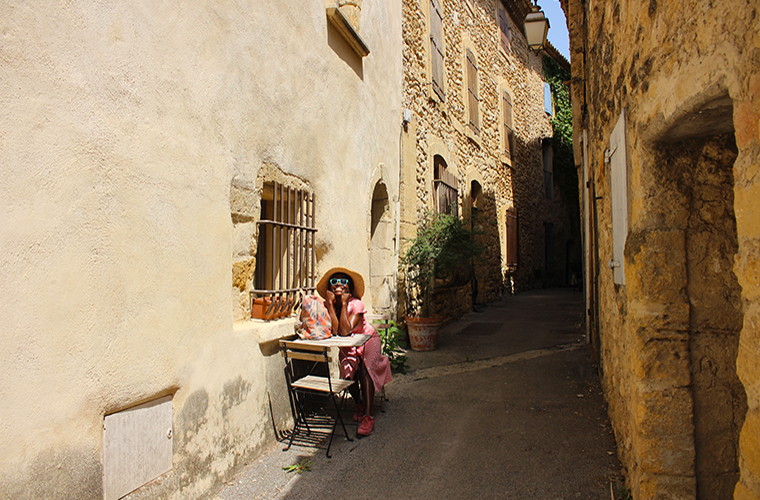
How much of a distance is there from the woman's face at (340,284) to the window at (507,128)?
9.77 metres

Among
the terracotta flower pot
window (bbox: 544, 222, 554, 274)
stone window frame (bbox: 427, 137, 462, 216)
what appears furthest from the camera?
window (bbox: 544, 222, 554, 274)

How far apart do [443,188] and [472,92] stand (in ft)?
10.4

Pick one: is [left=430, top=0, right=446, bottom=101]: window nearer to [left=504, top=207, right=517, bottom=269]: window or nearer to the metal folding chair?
[left=504, top=207, right=517, bottom=269]: window

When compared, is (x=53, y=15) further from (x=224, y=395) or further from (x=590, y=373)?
(x=590, y=373)

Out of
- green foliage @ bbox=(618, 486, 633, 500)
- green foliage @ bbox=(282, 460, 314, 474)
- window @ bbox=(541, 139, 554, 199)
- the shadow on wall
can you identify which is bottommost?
green foliage @ bbox=(282, 460, 314, 474)

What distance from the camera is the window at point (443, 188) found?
8586mm

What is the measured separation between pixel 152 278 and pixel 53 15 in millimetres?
1286

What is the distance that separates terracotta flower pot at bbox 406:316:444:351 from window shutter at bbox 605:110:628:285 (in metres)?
3.93

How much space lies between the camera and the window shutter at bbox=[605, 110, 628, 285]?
258cm

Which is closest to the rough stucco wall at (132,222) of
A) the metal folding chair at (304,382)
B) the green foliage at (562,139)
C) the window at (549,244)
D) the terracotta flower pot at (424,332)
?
the metal folding chair at (304,382)

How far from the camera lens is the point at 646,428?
2.25 meters

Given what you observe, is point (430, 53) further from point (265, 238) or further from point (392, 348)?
point (265, 238)

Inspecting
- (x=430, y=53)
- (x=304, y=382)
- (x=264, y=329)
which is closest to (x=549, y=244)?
(x=430, y=53)

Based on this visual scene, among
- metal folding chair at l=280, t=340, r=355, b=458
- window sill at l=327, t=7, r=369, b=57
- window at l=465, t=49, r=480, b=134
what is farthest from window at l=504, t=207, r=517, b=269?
metal folding chair at l=280, t=340, r=355, b=458
